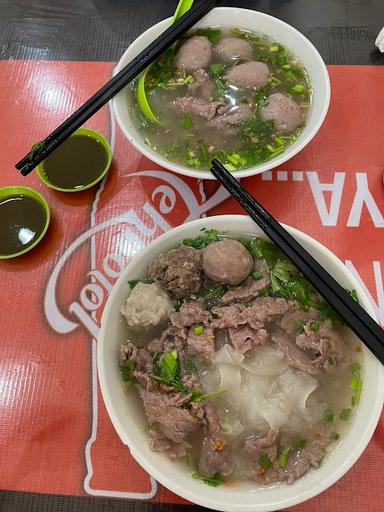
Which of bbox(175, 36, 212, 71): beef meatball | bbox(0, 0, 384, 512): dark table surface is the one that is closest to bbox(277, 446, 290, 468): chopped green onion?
bbox(175, 36, 212, 71): beef meatball

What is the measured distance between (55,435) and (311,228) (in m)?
1.51

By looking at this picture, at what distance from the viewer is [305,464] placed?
153cm

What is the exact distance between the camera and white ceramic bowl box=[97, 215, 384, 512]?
1.42 meters

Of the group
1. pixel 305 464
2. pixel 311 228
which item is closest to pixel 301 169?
pixel 311 228

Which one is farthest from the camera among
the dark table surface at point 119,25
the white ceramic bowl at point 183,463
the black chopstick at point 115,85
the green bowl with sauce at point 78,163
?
the dark table surface at point 119,25

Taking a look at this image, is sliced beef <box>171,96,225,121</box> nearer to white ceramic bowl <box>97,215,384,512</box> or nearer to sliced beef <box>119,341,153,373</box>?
white ceramic bowl <box>97,215,384,512</box>

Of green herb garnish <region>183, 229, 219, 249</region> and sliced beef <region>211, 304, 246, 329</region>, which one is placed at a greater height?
green herb garnish <region>183, 229, 219, 249</region>

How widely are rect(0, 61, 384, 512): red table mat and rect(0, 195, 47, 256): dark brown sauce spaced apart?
88 millimetres

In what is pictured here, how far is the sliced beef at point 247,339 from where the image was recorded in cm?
167

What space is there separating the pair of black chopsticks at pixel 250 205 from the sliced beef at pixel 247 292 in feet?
0.58

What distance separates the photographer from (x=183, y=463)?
5.14 ft

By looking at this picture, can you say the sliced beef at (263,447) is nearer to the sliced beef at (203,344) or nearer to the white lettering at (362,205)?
the sliced beef at (203,344)

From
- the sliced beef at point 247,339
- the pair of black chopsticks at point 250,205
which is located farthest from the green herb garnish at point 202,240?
the sliced beef at point 247,339

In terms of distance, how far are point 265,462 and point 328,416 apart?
28cm
